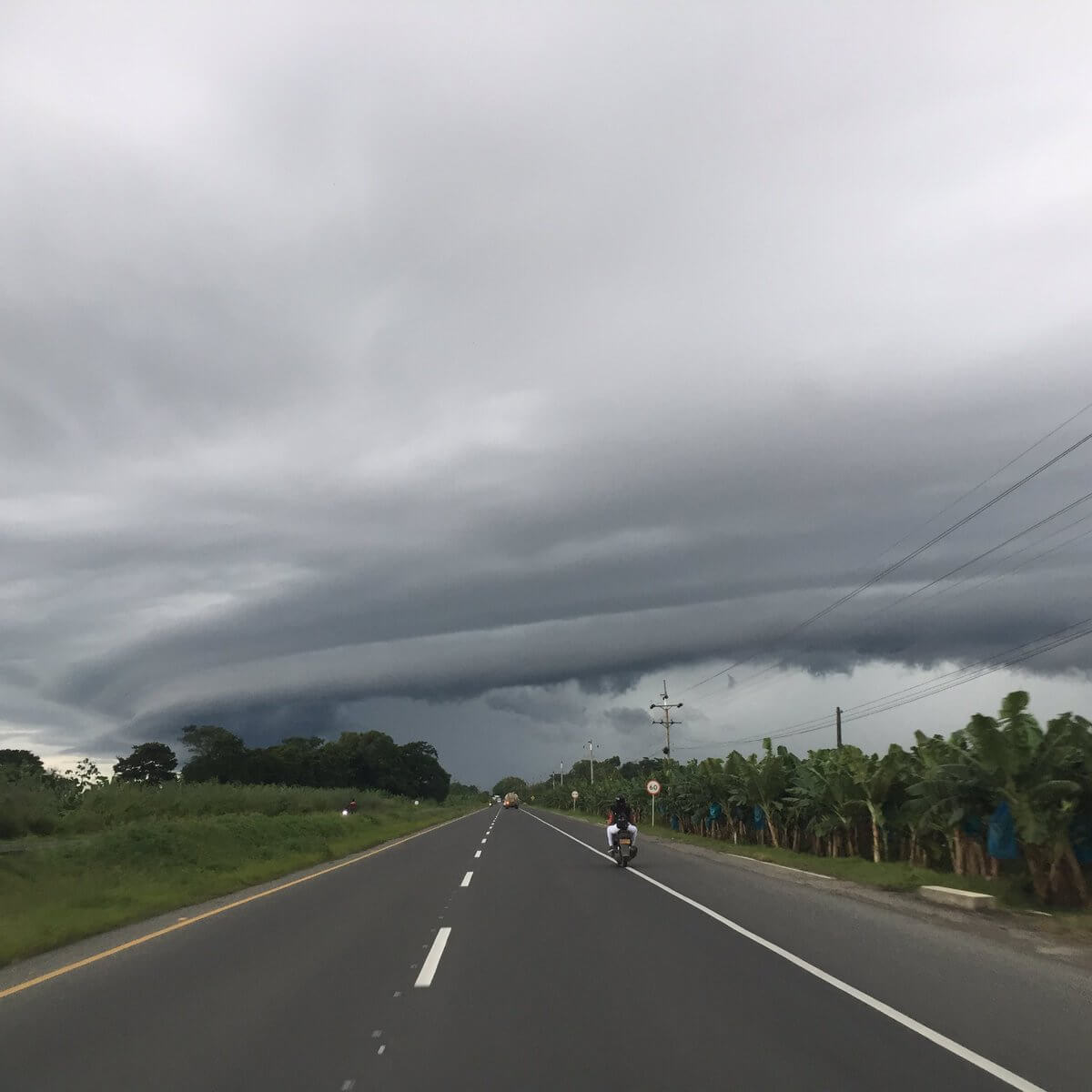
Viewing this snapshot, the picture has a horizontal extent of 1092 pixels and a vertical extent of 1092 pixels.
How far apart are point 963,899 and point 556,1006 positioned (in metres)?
11.3

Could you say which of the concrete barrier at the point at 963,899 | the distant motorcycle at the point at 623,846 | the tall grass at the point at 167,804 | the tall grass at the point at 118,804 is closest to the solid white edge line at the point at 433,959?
the concrete barrier at the point at 963,899

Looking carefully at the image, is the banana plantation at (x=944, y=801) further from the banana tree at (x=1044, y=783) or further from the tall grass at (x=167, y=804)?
the tall grass at (x=167, y=804)

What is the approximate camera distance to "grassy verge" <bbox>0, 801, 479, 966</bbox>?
1438 centimetres

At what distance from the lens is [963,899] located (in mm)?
16578

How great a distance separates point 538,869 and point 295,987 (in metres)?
14.5

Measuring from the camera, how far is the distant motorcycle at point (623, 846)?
78.3 ft

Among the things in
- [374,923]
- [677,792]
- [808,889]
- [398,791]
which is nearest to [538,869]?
[808,889]

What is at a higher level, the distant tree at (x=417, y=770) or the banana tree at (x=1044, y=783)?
the distant tree at (x=417, y=770)

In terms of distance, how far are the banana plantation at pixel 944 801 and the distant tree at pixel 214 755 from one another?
87.8 meters

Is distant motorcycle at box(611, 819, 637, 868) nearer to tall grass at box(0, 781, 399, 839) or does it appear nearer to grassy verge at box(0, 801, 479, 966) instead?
grassy verge at box(0, 801, 479, 966)

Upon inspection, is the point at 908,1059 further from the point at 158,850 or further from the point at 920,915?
the point at 158,850

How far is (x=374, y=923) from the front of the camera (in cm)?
1378

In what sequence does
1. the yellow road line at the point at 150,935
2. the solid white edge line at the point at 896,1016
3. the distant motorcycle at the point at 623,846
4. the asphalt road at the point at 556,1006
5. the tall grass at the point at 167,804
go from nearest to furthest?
1. the solid white edge line at the point at 896,1016
2. the asphalt road at the point at 556,1006
3. the yellow road line at the point at 150,935
4. the distant motorcycle at the point at 623,846
5. the tall grass at the point at 167,804

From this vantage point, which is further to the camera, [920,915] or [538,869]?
[538,869]
